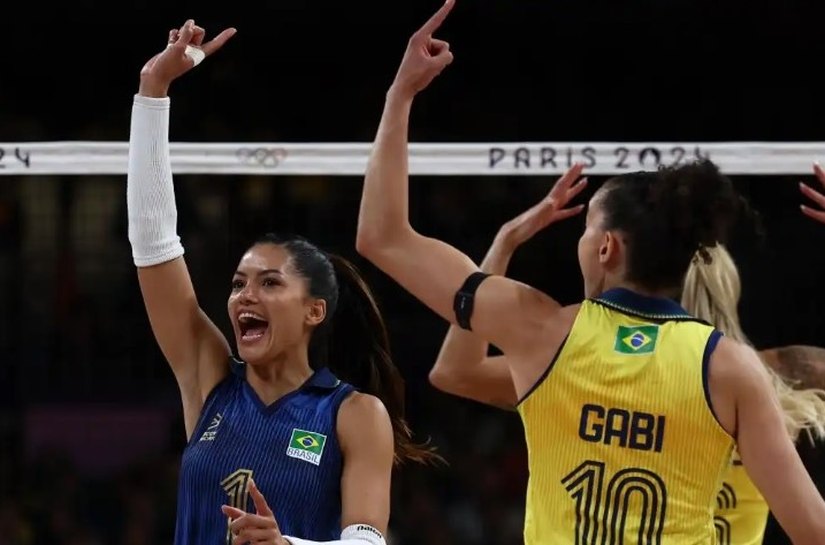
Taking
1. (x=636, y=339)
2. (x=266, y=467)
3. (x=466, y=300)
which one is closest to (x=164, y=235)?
(x=266, y=467)

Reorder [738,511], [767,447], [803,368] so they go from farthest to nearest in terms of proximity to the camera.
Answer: [803,368]
[738,511]
[767,447]

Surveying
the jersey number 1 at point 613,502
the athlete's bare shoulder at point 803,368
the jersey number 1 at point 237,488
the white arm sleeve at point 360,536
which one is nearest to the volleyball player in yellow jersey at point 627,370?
the jersey number 1 at point 613,502

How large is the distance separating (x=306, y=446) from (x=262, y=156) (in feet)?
6.19

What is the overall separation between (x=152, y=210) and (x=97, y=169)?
165cm

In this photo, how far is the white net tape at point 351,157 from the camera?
4785 mm

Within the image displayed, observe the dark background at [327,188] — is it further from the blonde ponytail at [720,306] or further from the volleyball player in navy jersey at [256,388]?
the volleyball player in navy jersey at [256,388]

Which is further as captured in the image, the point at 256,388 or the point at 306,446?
the point at 256,388

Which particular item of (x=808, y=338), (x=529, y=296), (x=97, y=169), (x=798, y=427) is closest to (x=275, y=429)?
(x=529, y=296)

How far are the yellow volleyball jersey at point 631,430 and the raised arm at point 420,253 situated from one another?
0.10m

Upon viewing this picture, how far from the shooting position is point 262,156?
16.1 ft

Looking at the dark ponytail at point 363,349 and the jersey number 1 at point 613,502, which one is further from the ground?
the dark ponytail at point 363,349

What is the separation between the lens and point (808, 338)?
7.32 meters
